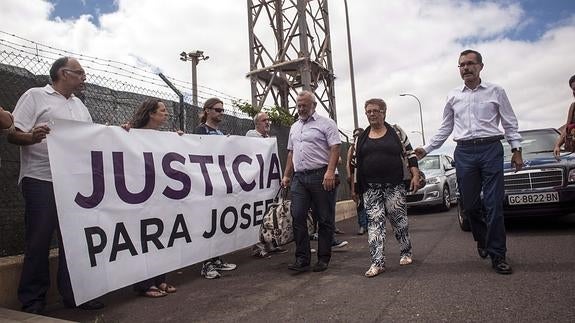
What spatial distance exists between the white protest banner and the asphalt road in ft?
1.13

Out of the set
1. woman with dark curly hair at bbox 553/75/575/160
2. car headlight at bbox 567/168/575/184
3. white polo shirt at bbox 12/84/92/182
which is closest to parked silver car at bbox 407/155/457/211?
car headlight at bbox 567/168/575/184

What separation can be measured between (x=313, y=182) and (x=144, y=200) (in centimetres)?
166

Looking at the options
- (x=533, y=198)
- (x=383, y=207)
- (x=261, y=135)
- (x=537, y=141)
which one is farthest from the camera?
(x=537, y=141)

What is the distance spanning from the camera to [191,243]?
437cm

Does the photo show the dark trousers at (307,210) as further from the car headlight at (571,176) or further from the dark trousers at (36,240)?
the car headlight at (571,176)

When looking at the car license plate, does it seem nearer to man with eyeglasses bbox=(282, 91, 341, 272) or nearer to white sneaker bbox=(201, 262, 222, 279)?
man with eyeglasses bbox=(282, 91, 341, 272)

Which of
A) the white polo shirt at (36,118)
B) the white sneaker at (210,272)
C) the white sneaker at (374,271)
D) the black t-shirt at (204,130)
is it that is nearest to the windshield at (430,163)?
the white sneaker at (374,271)

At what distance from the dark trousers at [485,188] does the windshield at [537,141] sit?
9.04 ft

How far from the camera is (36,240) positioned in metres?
3.34

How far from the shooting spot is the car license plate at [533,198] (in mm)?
5574

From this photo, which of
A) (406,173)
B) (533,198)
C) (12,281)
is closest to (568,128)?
(533,198)

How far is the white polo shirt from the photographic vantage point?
3314mm

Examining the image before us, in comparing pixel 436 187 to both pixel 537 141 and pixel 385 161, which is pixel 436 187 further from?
pixel 385 161

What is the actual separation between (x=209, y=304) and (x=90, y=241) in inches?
41.8
